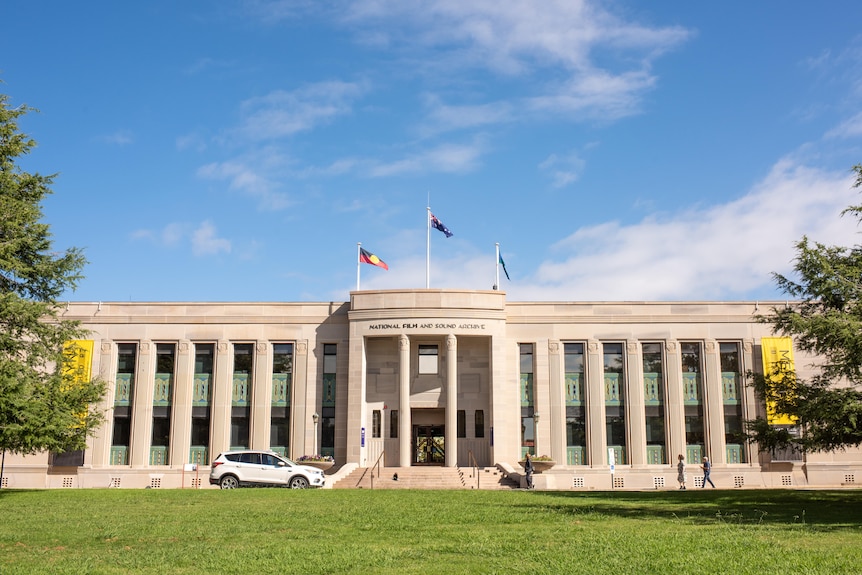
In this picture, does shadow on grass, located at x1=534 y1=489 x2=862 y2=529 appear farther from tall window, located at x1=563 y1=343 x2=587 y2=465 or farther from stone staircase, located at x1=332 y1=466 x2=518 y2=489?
tall window, located at x1=563 y1=343 x2=587 y2=465

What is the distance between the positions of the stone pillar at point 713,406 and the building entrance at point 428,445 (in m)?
13.7

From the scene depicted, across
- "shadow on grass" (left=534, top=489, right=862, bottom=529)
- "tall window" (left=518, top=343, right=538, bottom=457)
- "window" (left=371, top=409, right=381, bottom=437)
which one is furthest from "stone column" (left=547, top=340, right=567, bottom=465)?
"shadow on grass" (left=534, top=489, right=862, bottom=529)

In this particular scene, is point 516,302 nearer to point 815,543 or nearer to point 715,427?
point 715,427

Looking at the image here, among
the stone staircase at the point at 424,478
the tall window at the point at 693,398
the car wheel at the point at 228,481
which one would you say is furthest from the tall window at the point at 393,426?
the tall window at the point at 693,398

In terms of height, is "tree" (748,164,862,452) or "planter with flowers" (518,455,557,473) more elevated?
"tree" (748,164,862,452)

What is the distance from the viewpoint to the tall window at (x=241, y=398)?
46094mm

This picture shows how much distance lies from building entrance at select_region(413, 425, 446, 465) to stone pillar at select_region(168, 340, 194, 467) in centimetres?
1223

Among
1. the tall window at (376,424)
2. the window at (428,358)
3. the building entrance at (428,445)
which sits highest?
the window at (428,358)

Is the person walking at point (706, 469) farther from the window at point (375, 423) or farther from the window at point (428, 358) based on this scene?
the window at point (375, 423)

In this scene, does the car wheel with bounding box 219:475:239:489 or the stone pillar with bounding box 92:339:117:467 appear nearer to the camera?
the car wheel with bounding box 219:475:239:489

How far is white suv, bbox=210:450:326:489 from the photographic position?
35.2 m

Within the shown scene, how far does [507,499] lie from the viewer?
26422 millimetres

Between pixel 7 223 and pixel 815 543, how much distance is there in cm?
2418

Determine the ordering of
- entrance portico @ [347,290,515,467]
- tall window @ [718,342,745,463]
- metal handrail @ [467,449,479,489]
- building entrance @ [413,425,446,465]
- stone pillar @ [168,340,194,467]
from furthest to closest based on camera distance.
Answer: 1. building entrance @ [413,425,446,465]
2. stone pillar @ [168,340,194,467]
3. tall window @ [718,342,745,463]
4. entrance portico @ [347,290,515,467]
5. metal handrail @ [467,449,479,489]
